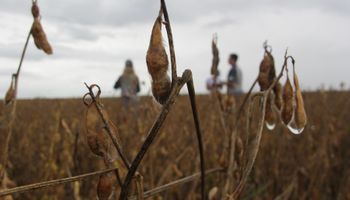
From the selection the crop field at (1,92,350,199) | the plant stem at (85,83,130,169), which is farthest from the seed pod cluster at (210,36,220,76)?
the crop field at (1,92,350,199)

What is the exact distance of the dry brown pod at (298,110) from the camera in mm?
809

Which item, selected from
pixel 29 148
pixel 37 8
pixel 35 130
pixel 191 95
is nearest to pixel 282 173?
pixel 29 148

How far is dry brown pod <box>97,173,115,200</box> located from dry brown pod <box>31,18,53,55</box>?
40 centimetres

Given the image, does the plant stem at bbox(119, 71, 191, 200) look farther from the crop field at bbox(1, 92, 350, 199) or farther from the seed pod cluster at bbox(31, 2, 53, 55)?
the crop field at bbox(1, 92, 350, 199)

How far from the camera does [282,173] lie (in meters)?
3.27

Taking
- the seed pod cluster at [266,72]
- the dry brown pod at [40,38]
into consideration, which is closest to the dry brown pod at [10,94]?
the dry brown pod at [40,38]

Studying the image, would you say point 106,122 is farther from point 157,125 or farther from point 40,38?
point 40,38

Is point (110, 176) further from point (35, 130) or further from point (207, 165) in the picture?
point (35, 130)

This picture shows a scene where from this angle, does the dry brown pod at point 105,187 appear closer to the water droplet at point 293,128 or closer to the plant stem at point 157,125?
the plant stem at point 157,125

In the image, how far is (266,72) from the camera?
3.10 feet

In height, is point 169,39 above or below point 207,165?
above

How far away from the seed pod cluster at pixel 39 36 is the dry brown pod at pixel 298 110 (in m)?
0.49

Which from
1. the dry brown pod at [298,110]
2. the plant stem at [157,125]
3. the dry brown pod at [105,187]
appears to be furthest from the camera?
the dry brown pod at [298,110]

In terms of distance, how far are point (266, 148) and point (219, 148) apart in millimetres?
400
